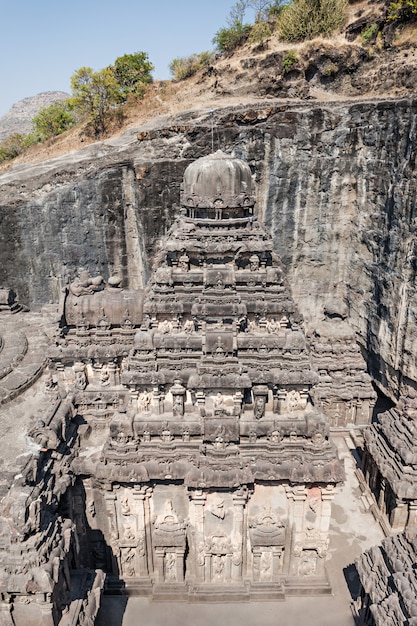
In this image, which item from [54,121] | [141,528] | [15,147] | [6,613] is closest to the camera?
[6,613]

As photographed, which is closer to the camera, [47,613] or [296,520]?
[47,613]

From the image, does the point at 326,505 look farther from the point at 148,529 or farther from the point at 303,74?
the point at 303,74

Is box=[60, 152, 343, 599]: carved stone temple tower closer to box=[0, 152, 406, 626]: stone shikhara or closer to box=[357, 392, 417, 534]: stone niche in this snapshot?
box=[0, 152, 406, 626]: stone shikhara

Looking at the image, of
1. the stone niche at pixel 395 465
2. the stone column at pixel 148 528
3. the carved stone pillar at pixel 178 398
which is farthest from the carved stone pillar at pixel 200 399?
the stone niche at pixel 395 465

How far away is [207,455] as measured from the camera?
1365 centimetres

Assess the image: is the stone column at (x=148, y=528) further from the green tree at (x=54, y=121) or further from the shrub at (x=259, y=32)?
the green tree at (x=54, y=121)

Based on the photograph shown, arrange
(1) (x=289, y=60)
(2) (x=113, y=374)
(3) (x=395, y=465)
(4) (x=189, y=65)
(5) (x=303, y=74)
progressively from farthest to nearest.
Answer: (4) (x=189, y=65)
(5) (x=303, y=74)
(1) (x=289, y=60)
(2) (x=113, y=374)
(3) (x=395, y=465)

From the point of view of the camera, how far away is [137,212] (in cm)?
3069

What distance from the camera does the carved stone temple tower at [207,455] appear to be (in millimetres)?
13594

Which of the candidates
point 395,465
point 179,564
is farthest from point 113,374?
point 395,465

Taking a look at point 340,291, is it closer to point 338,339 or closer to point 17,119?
point 338,339

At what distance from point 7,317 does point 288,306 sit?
2146 cm

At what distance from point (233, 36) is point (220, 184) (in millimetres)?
29726

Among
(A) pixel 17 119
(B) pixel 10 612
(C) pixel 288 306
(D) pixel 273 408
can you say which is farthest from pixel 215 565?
(A) pixel 17 119
